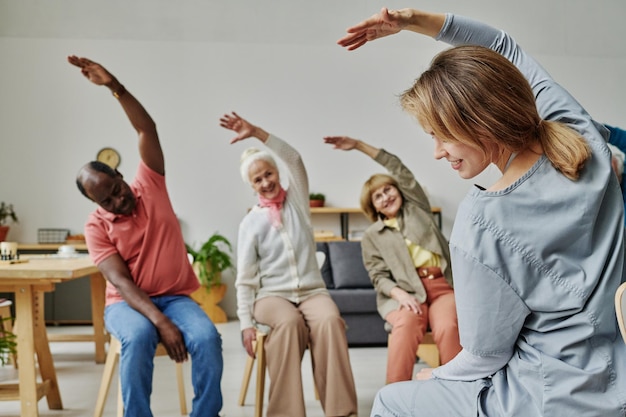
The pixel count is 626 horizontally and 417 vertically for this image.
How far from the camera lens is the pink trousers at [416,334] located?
265 centimetres

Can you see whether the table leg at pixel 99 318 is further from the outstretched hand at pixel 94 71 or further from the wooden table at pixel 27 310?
the outstretched hand at pixel 94 71

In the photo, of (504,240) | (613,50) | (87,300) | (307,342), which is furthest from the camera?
(613,50)

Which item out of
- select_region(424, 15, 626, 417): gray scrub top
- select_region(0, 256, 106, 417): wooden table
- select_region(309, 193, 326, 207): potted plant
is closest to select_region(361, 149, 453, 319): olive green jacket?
select_region(0, 256, 106, 417): wooden table

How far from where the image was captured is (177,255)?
8.78 ft

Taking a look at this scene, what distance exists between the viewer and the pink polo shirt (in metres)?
2.58

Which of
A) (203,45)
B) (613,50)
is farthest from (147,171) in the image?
(613,50)

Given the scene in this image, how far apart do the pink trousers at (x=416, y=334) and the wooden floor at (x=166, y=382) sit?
1.19 ft

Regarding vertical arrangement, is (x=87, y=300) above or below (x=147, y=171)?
below

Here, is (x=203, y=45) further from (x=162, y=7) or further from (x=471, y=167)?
(x=471, y=167)

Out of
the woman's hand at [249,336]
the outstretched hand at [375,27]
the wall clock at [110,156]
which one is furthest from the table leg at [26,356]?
the wall clock at [110,156]

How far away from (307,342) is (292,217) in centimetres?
56

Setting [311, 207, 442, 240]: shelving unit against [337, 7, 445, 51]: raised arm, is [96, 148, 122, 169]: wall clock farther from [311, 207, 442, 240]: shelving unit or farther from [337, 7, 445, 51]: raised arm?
[337, 7, 445, 51]: raised arm

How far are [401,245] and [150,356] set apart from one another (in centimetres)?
123

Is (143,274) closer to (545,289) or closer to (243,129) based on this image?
(243,129)
